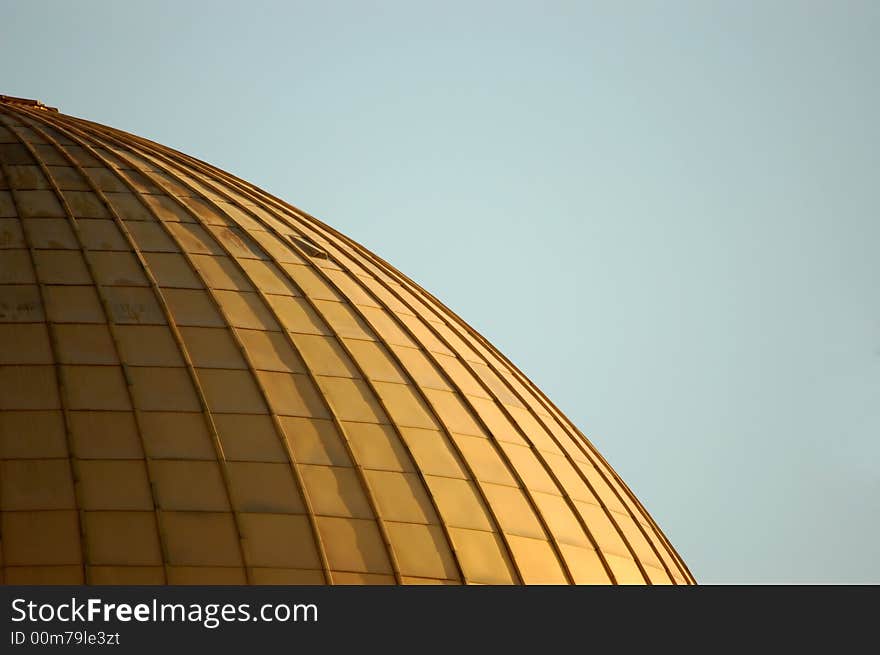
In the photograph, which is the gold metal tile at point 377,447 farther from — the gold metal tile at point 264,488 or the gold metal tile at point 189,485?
the gold metal tile at point 189,485

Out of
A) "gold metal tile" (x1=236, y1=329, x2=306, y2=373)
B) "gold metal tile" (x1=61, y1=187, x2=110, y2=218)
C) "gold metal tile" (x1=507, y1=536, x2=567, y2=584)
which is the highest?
"gold metal tile" (x1=61, y1=187, x2=110, y2=218)

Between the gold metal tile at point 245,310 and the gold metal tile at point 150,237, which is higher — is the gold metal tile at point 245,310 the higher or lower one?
the lower one

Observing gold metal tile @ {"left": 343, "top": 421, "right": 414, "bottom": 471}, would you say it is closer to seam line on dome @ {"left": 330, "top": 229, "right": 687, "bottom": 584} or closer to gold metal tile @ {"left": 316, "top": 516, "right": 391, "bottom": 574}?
gold metal tile @ {"left": 316, "top": 516, "right": 391, "bottom": 574}

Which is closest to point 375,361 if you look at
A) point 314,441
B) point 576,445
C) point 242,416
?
point 314,441

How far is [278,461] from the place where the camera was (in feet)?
85.4

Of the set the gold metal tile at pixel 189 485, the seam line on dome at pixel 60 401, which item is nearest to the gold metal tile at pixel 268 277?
the seam line on dome at pixel 60 401

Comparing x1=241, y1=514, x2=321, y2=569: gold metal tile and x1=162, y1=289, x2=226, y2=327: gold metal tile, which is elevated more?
x1=162, y1=289, x2=226, y2=327: gold metal tile

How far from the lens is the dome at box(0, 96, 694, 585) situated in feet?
81.9

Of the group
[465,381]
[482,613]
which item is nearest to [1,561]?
[482,613]

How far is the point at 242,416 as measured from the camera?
26.4m

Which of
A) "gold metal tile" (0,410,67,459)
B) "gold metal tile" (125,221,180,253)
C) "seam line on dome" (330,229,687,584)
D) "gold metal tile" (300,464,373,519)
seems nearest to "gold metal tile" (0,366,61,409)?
"gold metal tile" (0,410,67,459)

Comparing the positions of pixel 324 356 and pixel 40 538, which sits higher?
pixel 324 356

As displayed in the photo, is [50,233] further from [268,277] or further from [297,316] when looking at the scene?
[297,316]

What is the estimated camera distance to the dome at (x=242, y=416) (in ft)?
81.9
